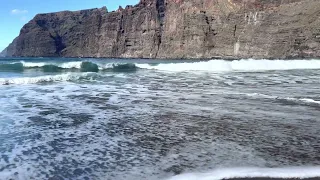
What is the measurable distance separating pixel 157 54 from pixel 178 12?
18155 millimetres

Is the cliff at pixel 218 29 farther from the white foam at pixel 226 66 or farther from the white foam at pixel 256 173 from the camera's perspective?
the white foam at pixel 256 173

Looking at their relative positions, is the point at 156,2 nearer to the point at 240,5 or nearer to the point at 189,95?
the point at 240,5

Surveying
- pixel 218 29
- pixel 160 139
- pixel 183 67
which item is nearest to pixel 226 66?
pixel 183 67

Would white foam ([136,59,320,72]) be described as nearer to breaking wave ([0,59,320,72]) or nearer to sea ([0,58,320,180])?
breaking wave ([0,59,320,72])

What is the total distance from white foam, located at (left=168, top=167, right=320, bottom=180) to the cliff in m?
86.0

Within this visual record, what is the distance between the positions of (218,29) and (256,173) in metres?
109

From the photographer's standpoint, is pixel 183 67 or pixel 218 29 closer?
pixel 183 67

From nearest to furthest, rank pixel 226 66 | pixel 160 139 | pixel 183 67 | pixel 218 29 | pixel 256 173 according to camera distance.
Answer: pixel 256 173, pixel 160 139, pixel 226 66, pixel 183 67, pixel 218 29

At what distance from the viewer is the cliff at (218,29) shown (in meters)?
87.9

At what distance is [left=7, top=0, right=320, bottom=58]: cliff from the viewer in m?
87.9

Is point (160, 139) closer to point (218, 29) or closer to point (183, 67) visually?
point (183, 67)

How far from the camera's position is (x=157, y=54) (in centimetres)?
13638

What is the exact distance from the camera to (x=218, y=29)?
110 metres

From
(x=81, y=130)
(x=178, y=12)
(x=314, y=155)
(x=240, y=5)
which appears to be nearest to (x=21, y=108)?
(x=81, y=130)
